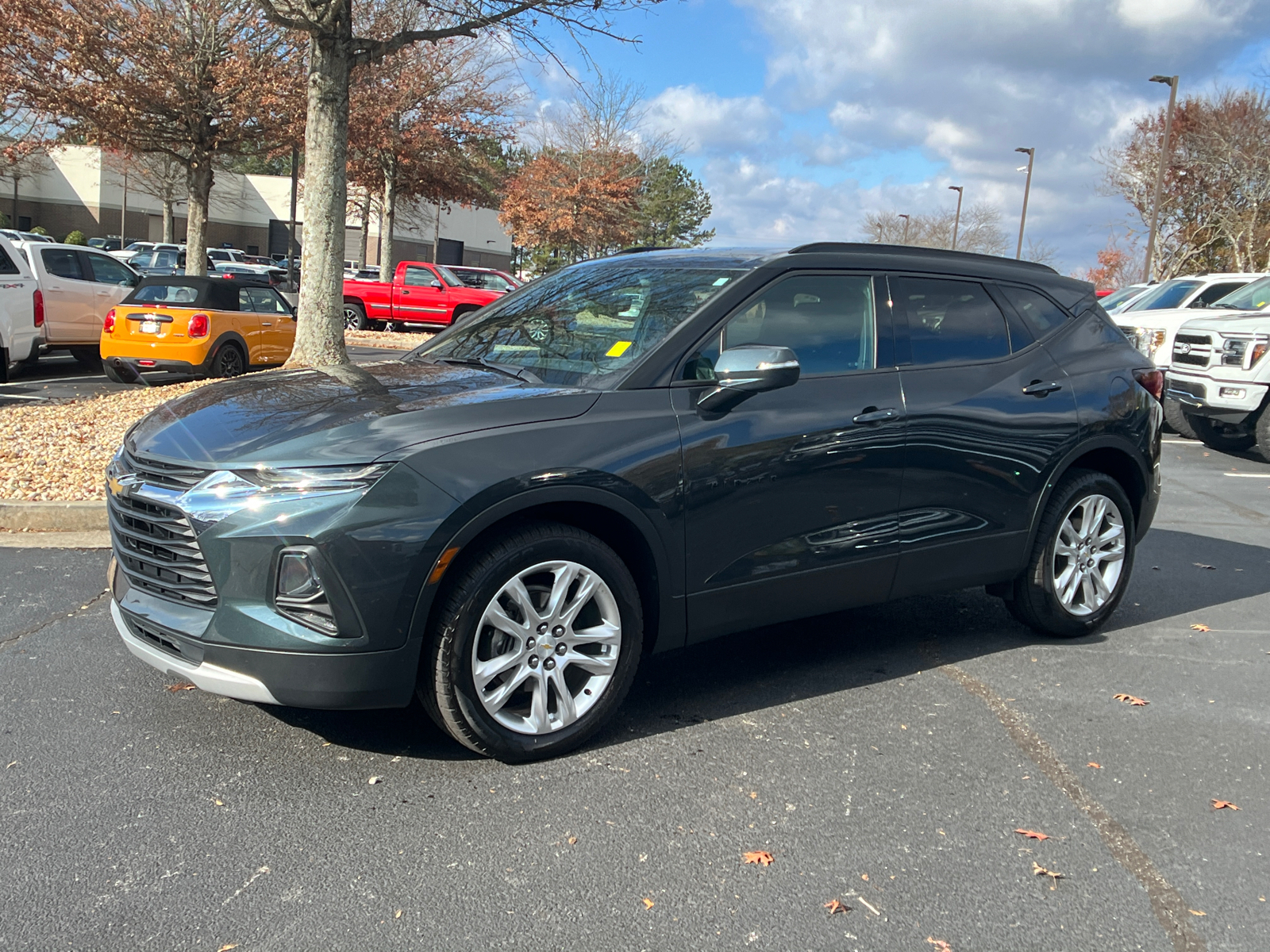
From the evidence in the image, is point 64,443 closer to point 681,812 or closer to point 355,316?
point 681,812

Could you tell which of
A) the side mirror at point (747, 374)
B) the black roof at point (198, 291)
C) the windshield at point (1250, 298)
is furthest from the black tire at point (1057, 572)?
the black roof at point (198, 291)

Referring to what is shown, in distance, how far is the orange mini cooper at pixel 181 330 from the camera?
1288 cm

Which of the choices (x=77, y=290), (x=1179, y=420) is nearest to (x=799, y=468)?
(x=1179, y=420)

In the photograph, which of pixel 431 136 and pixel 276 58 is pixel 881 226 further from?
pixel 276 58

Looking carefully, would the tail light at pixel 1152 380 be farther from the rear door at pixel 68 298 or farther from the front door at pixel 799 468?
the rear door at pixel 68 298

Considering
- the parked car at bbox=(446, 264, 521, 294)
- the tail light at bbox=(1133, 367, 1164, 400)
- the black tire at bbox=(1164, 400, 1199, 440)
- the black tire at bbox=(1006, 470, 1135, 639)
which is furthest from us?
the parked car at bbox=(446, 264, 521, 294)

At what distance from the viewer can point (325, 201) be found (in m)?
11.4

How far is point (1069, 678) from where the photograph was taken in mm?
4840

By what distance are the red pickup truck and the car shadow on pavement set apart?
21864 mm

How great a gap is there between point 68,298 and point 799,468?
13765 mm

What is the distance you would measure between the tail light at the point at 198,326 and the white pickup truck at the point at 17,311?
82.6 inches

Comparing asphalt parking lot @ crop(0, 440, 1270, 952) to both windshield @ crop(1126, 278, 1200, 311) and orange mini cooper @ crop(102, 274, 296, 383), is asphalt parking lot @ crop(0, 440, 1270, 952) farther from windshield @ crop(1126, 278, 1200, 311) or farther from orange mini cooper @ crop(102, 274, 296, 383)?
windshield @ crop(1126, 278, 1200, 311)

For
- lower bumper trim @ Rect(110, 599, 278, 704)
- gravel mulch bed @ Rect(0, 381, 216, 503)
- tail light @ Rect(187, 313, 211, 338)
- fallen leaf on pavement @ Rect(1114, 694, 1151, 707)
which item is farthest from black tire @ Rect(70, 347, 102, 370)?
fallen leaf on pavement @ Rect(1114, 694, 1151, 707)

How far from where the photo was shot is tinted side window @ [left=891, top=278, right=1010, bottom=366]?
15.4 feet
